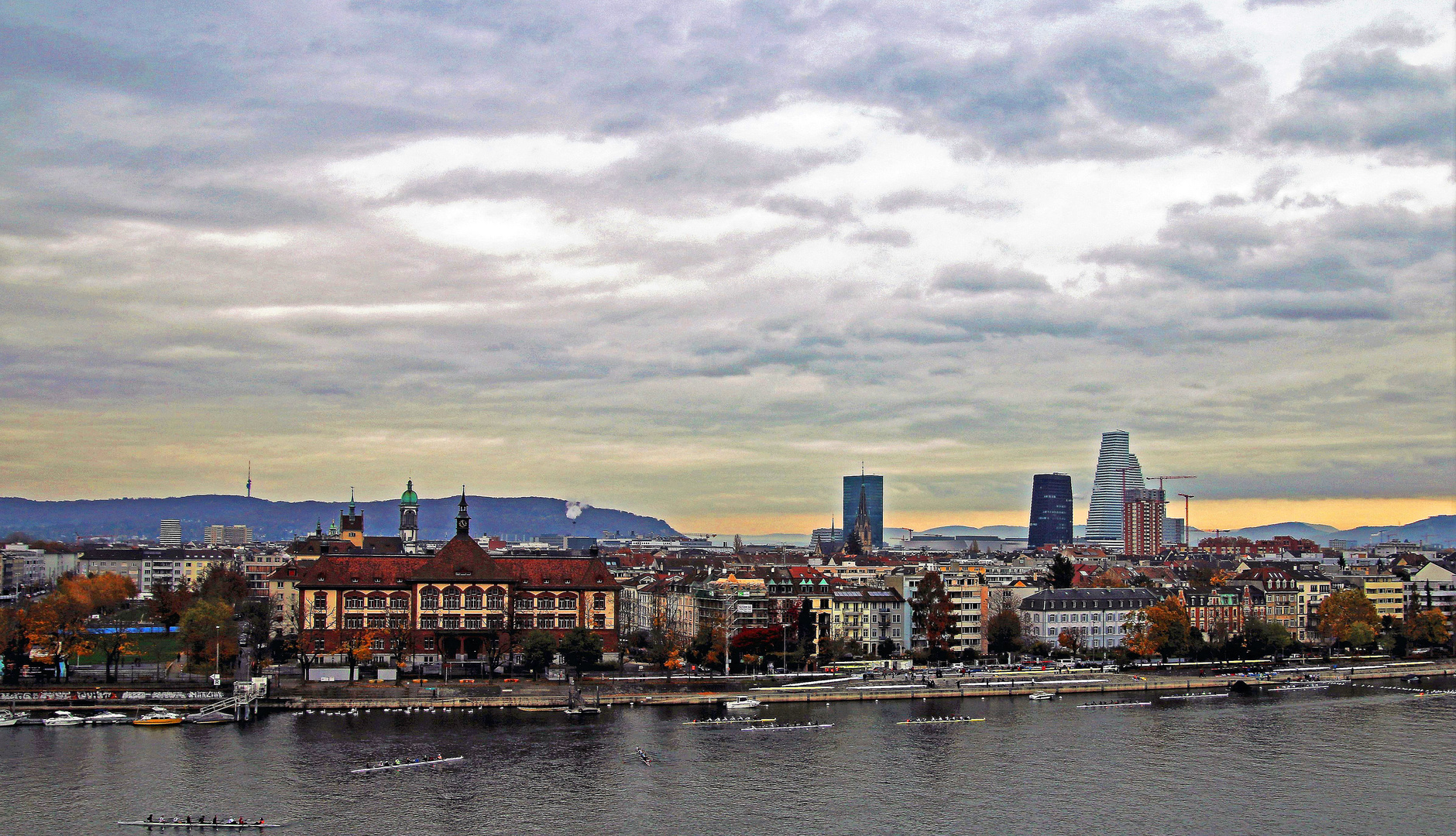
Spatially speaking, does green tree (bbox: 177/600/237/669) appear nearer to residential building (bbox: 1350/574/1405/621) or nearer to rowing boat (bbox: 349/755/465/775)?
rowing boat (bbox: 349/755/465/775)

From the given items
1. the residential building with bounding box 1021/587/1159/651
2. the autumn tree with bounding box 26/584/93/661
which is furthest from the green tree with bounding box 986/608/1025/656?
the autumn tree with bounding box 26/584/93/661

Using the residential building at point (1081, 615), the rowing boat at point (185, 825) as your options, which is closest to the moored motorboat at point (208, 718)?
the rowing boat at point (185, 825)

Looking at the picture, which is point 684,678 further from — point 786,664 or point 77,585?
point 77,585

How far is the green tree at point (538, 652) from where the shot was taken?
9425 centimetres

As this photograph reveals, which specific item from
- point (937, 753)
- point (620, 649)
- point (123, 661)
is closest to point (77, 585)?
point (123, 661)

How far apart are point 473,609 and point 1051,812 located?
59.2 m

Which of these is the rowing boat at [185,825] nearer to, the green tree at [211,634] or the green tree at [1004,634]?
the green tree at [211,634]

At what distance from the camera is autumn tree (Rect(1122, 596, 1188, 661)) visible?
364ft

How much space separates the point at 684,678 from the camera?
95.7 meters

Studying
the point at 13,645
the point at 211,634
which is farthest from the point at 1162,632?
the point at 13,645

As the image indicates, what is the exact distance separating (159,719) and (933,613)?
194ft

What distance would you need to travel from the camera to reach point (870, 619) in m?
114

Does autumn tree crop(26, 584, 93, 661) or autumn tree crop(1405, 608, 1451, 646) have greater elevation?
autumn tree crop(26, 584, 93, 661)

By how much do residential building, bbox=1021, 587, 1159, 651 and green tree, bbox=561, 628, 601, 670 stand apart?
41828mm
